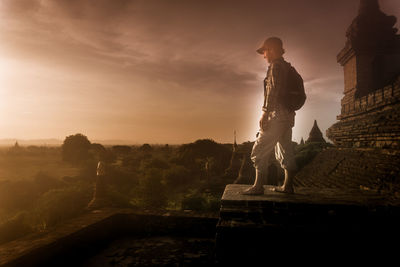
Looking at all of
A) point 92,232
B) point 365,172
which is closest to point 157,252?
point 92,232

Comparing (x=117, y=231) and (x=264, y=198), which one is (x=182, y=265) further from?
(x=117, y=231)

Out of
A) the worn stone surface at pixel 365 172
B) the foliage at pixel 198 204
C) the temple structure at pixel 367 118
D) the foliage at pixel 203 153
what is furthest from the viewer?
the foliage at pixel 203 153

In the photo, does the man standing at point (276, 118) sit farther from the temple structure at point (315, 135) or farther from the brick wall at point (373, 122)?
the temple structure at point (315, 135)

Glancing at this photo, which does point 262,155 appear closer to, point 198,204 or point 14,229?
point 198,204

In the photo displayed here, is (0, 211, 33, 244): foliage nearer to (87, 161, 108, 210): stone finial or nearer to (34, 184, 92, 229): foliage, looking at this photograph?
(34, 184, 92, 229): foliage

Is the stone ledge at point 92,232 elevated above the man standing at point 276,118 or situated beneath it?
situated beneath

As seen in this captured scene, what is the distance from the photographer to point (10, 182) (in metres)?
30.1

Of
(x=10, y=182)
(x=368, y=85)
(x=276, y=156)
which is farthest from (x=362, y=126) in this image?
(x=10, y=182)

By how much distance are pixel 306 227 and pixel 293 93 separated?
199 centimetres

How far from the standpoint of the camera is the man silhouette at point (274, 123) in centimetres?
353

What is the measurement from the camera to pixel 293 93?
359 cm

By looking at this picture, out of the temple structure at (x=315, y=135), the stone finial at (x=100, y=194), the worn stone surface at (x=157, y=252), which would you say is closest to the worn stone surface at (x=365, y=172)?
the worn stone surface at (x=157, y=252)

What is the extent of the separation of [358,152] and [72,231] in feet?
40.6

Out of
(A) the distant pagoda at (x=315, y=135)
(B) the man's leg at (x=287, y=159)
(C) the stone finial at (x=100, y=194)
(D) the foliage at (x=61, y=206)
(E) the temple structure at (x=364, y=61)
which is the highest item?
(E) the temple structure at (x=364, y=61)
